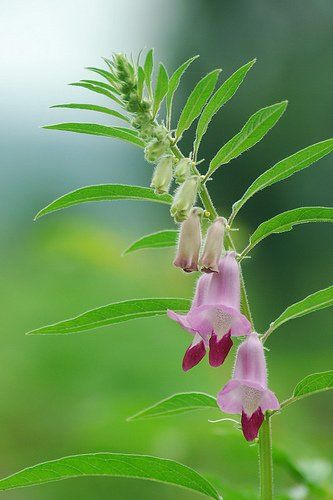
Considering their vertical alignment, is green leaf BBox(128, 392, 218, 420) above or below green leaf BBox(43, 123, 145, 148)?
below

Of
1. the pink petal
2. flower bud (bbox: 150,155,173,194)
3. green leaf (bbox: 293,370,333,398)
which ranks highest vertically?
flower bud (bbox: 150,155,173,194)

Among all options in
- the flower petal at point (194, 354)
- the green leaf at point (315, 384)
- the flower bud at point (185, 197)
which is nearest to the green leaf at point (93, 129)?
the flower bud at point (185, 197)

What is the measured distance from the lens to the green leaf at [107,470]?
859mm

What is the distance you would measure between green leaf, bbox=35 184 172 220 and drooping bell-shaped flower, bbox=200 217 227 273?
0.11m

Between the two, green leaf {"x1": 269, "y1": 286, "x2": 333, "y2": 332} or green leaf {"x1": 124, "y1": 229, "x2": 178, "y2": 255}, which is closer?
green leaf {"x1": 269, "y1": 286, "x2": 333, "y2": 332}

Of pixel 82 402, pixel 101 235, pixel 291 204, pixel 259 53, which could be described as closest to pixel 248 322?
pixel 82 402

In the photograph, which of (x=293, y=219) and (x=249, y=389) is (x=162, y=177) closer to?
(x=293, y=219)

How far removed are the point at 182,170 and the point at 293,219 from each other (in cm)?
14

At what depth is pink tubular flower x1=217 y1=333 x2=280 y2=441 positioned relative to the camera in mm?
897

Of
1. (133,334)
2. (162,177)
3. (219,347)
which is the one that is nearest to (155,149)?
(162,177)

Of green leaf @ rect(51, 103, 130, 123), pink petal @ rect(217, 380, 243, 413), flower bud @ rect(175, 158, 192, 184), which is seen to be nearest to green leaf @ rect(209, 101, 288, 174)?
flower bud @ rect(175, 158, 192, 184)

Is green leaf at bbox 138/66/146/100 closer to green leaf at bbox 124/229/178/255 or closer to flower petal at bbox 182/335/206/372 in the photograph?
green leaf at bbox 124/229/178/255

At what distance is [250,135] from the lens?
0.95m

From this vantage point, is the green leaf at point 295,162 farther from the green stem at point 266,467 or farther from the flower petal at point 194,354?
the green stem at point 266,467
